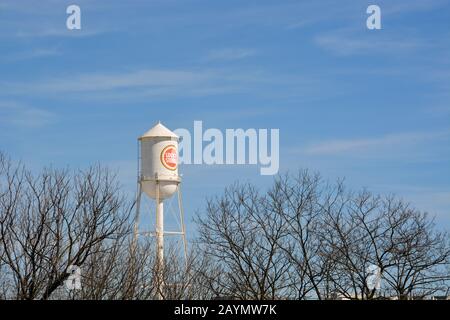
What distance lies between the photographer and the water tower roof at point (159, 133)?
42688 millimetres

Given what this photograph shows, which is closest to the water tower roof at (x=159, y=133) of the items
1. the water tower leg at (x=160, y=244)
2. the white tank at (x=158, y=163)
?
the white tank at (x=158, y=163)

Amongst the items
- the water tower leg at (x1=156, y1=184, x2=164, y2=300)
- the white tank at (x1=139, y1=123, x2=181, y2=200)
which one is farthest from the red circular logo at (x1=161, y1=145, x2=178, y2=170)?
the water tower leg at (x1=156, y1=184, x2=164, y2=300)

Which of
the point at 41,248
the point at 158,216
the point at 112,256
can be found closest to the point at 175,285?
the point at 112,256

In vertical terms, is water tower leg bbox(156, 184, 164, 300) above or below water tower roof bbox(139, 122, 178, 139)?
below

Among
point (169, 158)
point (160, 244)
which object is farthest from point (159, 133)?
point (160, 244)

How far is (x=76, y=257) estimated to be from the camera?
90.5ft

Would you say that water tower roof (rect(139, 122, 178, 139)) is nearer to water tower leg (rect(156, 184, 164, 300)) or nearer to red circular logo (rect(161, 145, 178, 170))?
red circular logo (rect(161, 145, 178, 170))

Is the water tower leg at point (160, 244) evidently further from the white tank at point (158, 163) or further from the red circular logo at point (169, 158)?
the red circular logo at point (169, 158)

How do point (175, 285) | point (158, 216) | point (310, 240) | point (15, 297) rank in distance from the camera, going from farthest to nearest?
point (158, 216) < point (310, 240) < point (175, 285) < point (15, 297)

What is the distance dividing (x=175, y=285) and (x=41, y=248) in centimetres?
646

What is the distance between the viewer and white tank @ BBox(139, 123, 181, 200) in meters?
42.3
